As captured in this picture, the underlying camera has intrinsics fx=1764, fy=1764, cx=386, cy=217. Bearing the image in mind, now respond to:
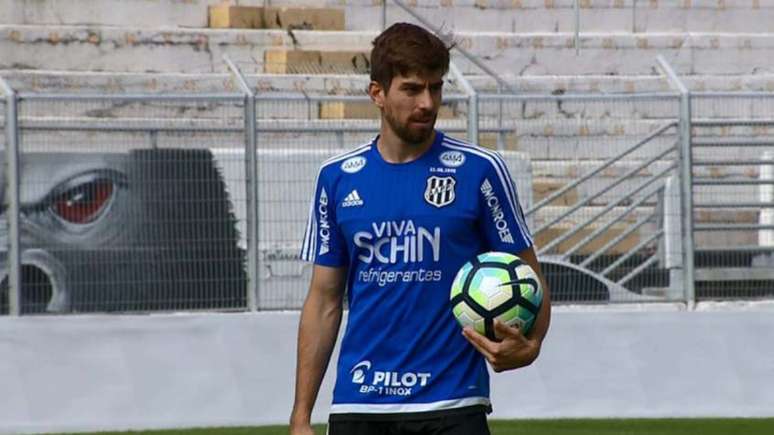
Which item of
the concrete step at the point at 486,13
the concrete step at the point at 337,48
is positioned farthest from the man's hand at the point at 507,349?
the concrete step at the point at 486,13

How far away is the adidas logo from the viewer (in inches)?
216

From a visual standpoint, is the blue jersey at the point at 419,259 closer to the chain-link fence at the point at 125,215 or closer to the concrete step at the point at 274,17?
the chain-link fence at the point at 125,215

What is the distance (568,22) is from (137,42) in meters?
5.87

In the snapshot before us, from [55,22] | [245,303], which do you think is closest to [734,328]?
[245,303]

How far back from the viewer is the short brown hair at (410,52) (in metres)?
5.26

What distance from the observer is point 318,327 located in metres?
5.68

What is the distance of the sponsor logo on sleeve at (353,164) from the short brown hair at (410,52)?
314mm

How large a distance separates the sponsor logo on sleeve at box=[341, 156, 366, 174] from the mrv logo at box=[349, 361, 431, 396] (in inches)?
23.8

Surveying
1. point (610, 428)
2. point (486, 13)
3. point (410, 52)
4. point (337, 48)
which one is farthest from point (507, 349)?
point (486, 13)

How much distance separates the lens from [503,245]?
5.45 metres

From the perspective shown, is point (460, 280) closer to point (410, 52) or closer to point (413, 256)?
point (413, 256)

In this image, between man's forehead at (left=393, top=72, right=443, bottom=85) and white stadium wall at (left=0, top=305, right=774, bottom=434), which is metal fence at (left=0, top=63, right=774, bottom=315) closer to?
white stadium wall at (left=0, top=305, right=774, bottom=434)

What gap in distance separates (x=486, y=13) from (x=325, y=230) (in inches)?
683

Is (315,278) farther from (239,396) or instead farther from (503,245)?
(239,396)
